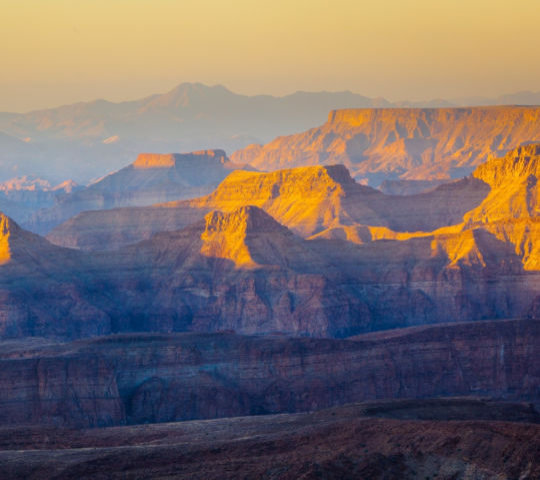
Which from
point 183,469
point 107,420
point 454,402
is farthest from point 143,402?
point 183,469

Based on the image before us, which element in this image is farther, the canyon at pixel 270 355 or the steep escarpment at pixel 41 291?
the steep escarpment at pixel 41 291

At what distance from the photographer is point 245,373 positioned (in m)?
124

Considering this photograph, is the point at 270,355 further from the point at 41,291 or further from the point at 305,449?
the point at 41,291

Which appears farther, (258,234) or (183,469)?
(258,234)

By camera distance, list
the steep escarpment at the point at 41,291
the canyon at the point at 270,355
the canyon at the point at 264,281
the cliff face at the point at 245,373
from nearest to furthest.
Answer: the canyon at the point at 270,355
the cliff face at the point at 245,373
the steep escarpment at the point at 41,291
the canyon at the point at 264,281

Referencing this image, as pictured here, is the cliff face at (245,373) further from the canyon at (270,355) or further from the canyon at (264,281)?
the canyon at (264,281)

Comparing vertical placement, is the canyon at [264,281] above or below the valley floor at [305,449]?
above

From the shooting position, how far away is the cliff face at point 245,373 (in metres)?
114

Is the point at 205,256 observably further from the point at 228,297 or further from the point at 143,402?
the point at 143,402

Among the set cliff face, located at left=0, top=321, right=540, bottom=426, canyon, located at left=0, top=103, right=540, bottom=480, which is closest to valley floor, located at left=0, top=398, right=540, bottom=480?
canyon, located at left=0, top=103, right=540, bottom=480

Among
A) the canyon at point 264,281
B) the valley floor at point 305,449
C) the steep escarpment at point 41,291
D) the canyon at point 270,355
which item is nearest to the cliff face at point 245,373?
the canyon at point 270,355

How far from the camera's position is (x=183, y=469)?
71.6 meters

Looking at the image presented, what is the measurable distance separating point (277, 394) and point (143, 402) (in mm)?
10774

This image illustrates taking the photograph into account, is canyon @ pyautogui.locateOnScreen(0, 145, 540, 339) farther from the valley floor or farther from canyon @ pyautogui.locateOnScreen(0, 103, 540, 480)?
the valley floor
